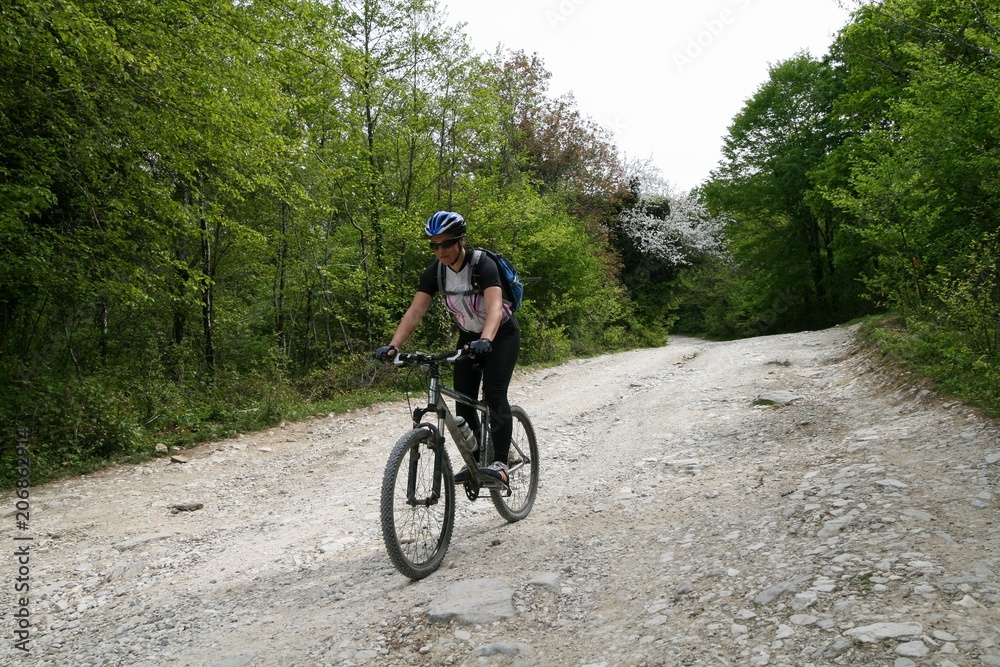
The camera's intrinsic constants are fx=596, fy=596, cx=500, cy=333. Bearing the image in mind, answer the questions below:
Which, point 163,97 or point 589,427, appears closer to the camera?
point 163,97

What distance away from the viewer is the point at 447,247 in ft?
13.4

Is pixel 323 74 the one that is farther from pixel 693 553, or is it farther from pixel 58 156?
pixel 693 553

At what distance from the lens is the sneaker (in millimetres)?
4270

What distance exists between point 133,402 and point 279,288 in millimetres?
5108

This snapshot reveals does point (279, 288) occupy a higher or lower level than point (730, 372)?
higher

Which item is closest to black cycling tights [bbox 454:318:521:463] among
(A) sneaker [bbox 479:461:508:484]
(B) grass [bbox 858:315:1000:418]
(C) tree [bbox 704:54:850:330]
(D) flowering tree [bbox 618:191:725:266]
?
(A) sneaker [bbox 479:461:508:484]

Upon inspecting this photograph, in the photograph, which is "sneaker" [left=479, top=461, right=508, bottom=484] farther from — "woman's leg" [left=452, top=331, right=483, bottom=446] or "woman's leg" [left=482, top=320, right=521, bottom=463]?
"woman's leg" [left=452, top=331, right=483, bottom=446]

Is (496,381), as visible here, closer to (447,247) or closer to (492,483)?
(492,483)

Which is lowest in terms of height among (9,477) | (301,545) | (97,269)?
(301,545)

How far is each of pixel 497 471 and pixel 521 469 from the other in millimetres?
898

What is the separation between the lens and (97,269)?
7727 mm

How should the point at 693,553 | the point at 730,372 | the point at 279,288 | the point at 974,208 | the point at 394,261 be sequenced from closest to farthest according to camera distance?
1. the point at 693,553
2. the point at 974,208
3. the point at 730,372
4. the point at 279,288
5. the point at 394,261

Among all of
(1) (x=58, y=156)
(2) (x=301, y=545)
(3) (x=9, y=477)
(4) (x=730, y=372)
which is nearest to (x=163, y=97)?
(1) (x=58, y=156)

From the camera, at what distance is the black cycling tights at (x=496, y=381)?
14.2 ft
